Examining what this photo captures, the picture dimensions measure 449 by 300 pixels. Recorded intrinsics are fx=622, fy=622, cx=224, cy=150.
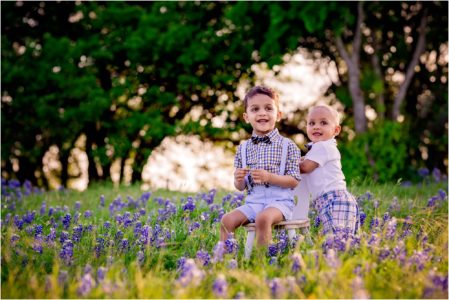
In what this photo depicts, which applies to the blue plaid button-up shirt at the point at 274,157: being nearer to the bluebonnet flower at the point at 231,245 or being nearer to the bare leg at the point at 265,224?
the bare leg at the point at 265,224

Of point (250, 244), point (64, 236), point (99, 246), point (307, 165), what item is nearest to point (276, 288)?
point (250, 244)

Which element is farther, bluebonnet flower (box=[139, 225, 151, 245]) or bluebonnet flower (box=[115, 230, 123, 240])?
bluebonnet flower (box=[115, 230, 123, 240])

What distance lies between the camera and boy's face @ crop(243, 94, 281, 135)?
446cm


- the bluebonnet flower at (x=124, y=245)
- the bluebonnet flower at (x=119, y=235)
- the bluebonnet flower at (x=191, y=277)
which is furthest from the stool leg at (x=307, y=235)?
the bluebonnet flower at (x=119, y=235)

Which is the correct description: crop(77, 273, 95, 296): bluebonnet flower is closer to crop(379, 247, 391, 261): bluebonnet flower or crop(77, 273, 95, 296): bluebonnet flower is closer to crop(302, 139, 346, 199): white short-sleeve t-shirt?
crop(379, 247, 391, 261): bluebonnet flower

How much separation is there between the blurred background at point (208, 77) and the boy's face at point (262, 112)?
748 centimetres

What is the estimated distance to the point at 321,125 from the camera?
474cm

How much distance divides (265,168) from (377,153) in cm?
808

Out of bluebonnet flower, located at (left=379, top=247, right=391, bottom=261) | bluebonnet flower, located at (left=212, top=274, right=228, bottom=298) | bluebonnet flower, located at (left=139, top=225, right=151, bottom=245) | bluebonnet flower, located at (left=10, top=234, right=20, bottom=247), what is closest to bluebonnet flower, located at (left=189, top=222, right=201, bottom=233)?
bluebonnet flower, located at (left=139, top=225, right=151, bottom=245)

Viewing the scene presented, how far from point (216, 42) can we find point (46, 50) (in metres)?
3.80

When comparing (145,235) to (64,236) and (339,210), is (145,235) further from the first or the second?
(339,210)

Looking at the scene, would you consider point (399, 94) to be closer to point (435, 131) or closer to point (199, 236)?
point (435, 131)

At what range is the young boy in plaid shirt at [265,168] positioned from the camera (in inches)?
172

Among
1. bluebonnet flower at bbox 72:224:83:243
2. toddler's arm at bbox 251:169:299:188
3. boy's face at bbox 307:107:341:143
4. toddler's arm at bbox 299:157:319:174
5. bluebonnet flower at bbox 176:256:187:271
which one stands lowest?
bluebonnet flower at bbox 176:256:187:271
